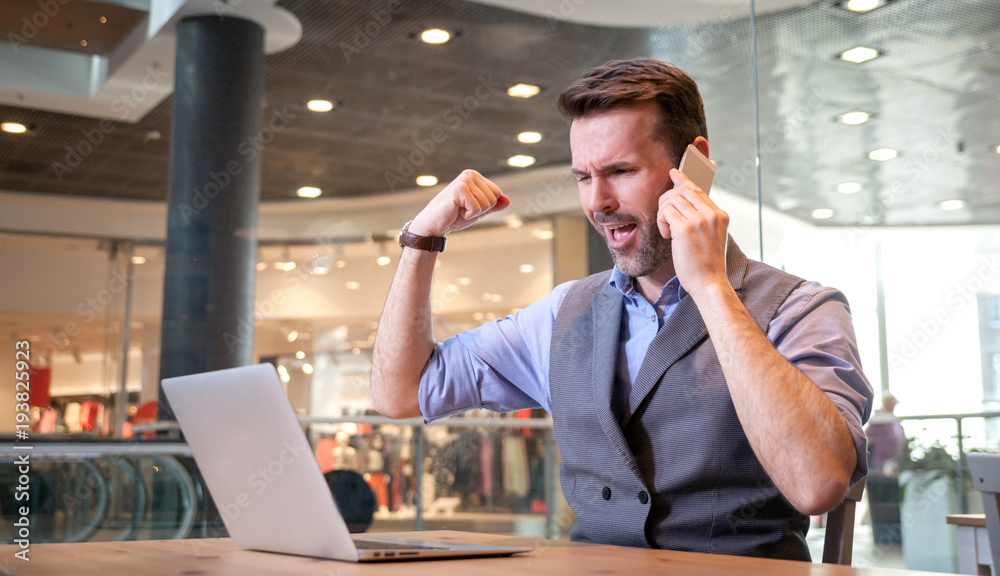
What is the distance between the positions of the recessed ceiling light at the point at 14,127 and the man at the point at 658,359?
388 cm

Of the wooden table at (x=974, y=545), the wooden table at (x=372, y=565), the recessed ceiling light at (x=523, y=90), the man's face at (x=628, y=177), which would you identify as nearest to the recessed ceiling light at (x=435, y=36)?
the recessed ceiling light at (x=523, y=90)

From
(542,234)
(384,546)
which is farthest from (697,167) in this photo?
(542,234)

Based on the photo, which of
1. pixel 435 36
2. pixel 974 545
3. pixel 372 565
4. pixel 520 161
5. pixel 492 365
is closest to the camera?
pixel 372 565

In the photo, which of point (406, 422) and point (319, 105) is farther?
point (406, 422)

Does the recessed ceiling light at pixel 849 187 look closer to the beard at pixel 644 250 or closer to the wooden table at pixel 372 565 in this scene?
the beard at pixel 644 250

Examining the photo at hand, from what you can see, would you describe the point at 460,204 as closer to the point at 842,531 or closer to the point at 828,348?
the point at 828,348

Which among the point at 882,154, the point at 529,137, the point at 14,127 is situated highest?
the point at 529,137

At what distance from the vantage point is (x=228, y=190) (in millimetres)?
4691

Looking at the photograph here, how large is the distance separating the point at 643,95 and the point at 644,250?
0.88 feet

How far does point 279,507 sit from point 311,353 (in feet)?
16.0

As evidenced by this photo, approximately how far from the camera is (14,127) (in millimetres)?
4750

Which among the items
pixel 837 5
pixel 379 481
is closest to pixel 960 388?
pixel 837 5

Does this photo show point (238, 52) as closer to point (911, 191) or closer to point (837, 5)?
point (837, 5)

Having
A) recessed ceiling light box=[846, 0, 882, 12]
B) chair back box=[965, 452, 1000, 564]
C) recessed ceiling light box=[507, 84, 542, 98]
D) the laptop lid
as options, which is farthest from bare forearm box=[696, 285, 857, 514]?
recessed ceiling light box=[507, 84, 542, 98]
